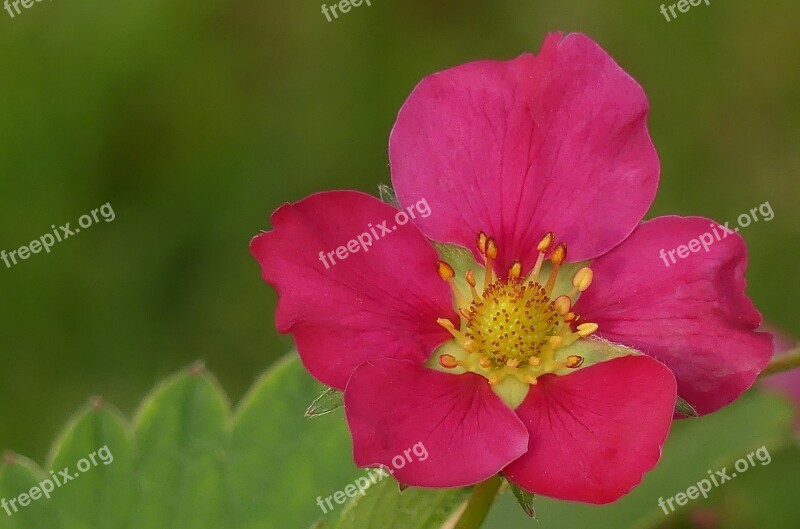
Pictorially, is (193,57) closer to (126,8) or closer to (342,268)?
(126,8)

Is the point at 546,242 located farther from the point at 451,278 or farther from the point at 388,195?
the point at 388,195

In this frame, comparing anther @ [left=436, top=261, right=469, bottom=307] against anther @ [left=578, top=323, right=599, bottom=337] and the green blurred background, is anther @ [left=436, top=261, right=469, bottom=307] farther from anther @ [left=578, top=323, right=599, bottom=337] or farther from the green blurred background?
the green blurred background

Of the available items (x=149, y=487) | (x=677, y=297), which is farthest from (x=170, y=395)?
(x=677, y=297)

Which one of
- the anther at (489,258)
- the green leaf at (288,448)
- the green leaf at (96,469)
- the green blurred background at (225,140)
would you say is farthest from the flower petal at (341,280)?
the green blurred background at (225,140)

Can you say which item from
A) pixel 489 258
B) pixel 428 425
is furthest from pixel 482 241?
pixel 428 425

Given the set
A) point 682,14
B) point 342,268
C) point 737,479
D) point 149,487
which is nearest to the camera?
point 342,268

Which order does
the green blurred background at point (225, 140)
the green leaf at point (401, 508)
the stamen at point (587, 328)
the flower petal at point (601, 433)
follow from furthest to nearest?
the green blurred background at point (225, 140), the stamen at point (587, 328), the green leaf at point (401, 508), the flower petal at point (601, 433)

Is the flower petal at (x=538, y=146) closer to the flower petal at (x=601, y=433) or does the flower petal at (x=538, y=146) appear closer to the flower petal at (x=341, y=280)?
the flower petal at (x=341, y=280)
